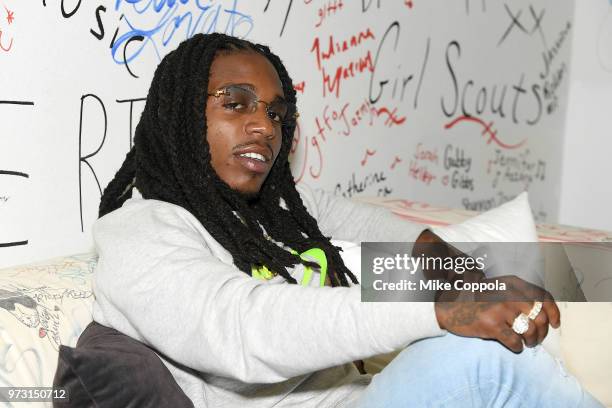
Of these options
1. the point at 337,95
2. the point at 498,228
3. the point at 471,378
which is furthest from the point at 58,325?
the point at 337,95

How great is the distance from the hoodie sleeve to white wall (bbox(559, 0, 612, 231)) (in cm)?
236

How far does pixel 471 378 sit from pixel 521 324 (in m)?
0.09

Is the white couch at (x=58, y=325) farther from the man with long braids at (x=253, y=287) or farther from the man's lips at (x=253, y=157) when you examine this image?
the man's lips at (x=253, y=157)

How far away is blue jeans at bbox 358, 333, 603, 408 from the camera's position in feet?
2.85

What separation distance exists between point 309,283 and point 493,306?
0.42 meters

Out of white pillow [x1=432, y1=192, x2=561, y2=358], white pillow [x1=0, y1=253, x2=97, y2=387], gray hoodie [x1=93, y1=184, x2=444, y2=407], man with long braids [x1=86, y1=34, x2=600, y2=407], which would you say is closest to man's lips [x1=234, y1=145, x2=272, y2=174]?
man with long braids [x1=86, y1=34, x2=600, y2=407]

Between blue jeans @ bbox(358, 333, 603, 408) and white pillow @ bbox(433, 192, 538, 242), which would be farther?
white pillow @ bbox(433, 192, 538, 242)

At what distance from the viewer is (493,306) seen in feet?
2.76

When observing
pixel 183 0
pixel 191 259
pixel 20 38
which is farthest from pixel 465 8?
pixel 191 259

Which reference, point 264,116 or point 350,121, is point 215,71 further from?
point 350,121

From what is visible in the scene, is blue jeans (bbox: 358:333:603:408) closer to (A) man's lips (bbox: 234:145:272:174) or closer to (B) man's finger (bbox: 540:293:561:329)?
(B) man's finger (bbox: 540:293:561:329)

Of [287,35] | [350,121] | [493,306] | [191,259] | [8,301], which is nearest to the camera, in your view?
[493,306]

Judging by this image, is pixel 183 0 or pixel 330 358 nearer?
pixel 330 358

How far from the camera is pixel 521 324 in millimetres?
848
